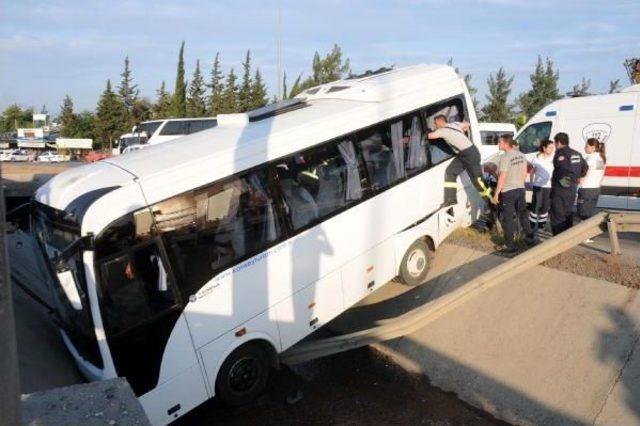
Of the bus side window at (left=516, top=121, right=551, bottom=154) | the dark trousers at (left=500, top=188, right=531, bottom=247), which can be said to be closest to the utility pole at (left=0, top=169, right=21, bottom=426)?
the dark trousers at (left=500, top=188, right=531, bottom=247)

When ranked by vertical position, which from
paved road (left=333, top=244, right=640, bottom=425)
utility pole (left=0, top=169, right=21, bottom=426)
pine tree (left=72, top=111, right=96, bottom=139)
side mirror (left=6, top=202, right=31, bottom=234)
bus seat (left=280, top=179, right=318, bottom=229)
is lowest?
pine tree (left=72, top=111, right=96, bottom=139)

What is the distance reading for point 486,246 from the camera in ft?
27.7

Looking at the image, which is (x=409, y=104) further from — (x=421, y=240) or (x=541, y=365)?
(x=541, y=365)

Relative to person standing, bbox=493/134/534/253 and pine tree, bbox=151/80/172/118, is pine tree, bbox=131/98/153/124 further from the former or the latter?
person standing, bbox=493/134/534/253

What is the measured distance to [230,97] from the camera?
4791cm

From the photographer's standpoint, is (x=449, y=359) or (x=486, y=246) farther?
(x=486, y=246)

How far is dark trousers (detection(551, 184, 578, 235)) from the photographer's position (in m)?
8.24

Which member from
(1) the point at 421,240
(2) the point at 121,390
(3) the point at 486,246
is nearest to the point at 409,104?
(1) the point at 421,240

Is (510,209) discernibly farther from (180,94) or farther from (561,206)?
(180,94)

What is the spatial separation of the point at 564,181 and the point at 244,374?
5730 mm

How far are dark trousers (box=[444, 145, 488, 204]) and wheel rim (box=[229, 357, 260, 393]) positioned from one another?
402 centimetres

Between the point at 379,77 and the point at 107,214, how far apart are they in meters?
5.13

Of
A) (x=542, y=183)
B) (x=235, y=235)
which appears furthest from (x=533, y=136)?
(x=235, y=235)

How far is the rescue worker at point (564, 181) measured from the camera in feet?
26.8
